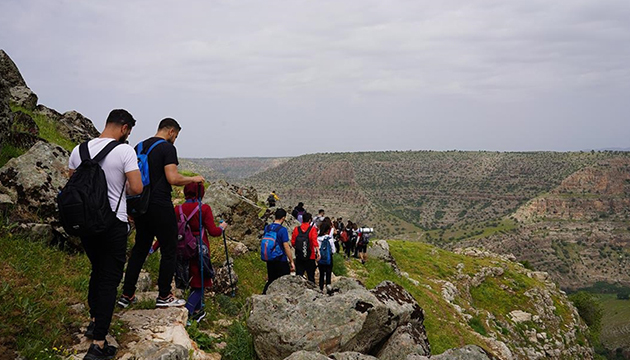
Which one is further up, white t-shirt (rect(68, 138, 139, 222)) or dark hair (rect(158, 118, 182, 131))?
dark hair (rect(158, 118, 182, 131))

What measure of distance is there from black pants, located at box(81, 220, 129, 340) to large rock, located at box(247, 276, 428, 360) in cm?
243

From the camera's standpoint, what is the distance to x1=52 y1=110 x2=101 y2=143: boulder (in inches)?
601

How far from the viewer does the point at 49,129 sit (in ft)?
45.2

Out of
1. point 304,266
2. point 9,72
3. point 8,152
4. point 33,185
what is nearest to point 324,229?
point 304,266

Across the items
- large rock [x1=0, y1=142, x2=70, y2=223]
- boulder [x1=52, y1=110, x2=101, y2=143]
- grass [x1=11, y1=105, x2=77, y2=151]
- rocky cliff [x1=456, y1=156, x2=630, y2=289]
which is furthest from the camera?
rocky cliff [x1=456, y1=156, x2=630, y2=289]

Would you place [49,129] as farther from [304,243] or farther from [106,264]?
[106,264]

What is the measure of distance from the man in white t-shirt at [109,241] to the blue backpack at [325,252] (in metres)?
6.68

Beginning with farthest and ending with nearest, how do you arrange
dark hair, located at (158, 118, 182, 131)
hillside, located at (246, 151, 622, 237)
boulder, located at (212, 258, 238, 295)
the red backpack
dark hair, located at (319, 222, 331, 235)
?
hillside, located at (246, 151, 622, 237)
dark hair, located at (319, 222, 331, 235)
boulder, located at (212, 258, 238, 295)
the red backpack
dark hair, located at (158, 118, 182, 131)

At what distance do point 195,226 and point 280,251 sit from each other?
2.51 m

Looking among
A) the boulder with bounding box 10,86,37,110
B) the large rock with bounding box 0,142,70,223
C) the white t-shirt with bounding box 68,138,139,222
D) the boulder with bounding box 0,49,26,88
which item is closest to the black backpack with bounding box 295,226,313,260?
the large rock with bounding box 0,142,70,223

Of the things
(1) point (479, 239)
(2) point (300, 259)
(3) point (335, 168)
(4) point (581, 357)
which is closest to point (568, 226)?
(1) point (479, 239)

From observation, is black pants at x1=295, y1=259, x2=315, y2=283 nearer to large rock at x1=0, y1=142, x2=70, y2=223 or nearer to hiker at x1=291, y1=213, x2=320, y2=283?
hiker at x1=291, y1=213, x2=320, y2=283

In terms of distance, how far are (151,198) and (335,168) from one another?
5904 inches

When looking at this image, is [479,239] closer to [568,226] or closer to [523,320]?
[568,226]
